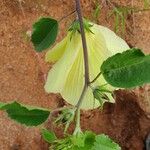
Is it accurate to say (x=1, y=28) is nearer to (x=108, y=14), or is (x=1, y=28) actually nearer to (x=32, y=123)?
(x=108, y=14)

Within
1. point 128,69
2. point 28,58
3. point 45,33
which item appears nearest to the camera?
point 128,69

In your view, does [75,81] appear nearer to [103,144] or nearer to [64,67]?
[64,67]

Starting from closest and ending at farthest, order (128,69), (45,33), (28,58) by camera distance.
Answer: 1. (128,69)
2. (45,33)
3. (28,58)

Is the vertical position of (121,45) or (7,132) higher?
(121,45)

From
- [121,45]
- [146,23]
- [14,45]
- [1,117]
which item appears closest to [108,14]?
[146,23]

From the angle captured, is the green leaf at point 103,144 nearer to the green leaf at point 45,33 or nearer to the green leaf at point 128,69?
the green leaf at point 128,69

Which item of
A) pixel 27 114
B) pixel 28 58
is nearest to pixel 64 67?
pixel 27 114

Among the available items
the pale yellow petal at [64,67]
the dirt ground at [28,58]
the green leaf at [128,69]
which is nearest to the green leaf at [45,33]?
the pale yellow petal at [64,67]

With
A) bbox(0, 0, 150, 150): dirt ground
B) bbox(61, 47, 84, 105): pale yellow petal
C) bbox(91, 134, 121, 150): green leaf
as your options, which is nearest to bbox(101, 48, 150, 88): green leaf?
bbox(91, 134, 121, 150): green leaf
